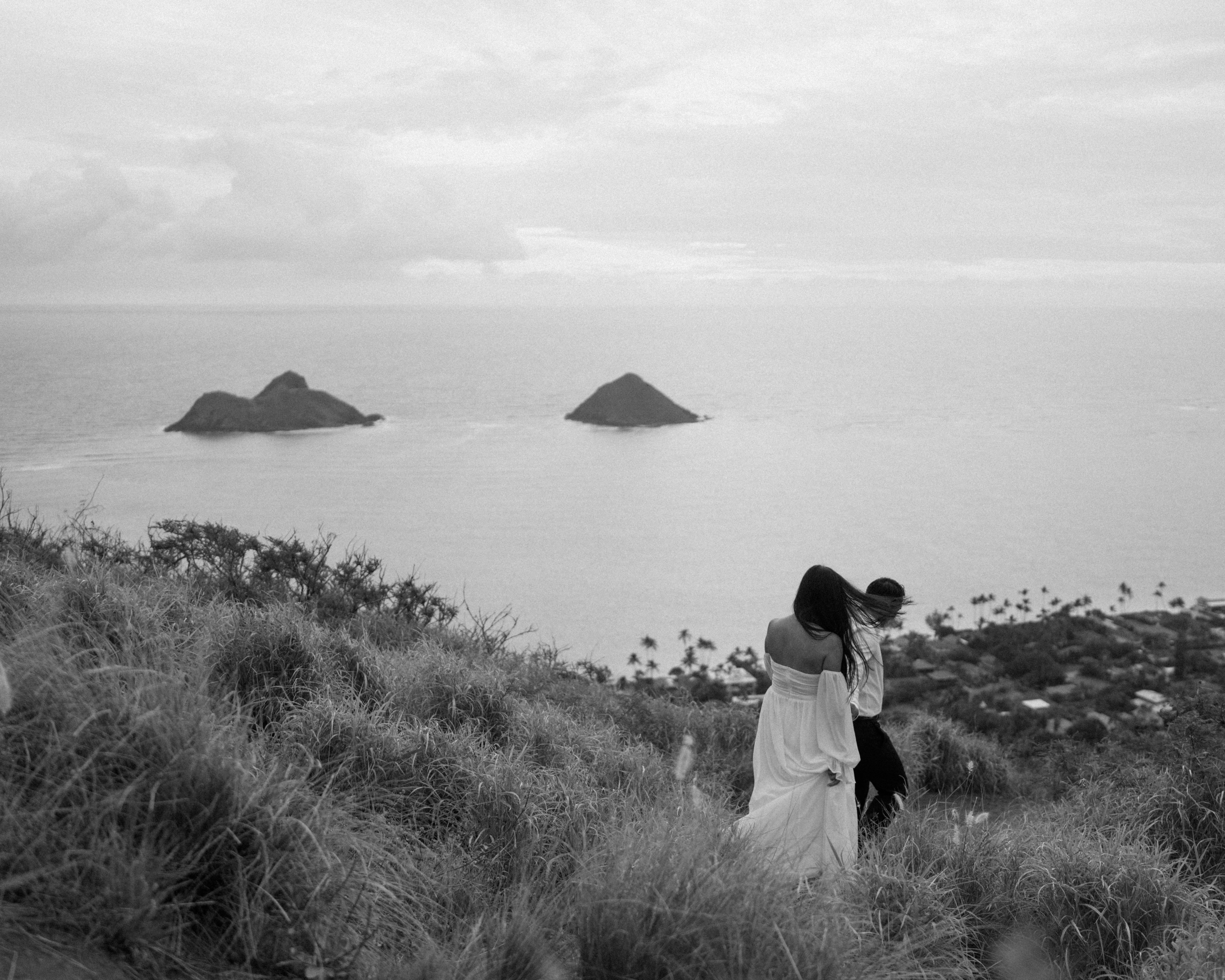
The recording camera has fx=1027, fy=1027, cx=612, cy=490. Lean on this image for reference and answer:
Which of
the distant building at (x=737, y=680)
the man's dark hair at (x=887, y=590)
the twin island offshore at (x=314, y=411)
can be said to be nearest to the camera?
the man's dark hair at (x=887, y=590)

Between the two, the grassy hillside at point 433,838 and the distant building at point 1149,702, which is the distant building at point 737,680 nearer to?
the distant building at point 1149,702

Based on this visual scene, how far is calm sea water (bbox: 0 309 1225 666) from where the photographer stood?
4019 centimetres

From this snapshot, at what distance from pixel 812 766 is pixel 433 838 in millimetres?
2012

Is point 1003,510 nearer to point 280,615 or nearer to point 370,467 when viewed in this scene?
point 370,467

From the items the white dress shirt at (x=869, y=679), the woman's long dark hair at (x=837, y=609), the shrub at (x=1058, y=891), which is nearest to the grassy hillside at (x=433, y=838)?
the shrub at (x=1058, y=891)

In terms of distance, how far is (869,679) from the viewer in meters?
5.88

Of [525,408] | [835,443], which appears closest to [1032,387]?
[835,443]

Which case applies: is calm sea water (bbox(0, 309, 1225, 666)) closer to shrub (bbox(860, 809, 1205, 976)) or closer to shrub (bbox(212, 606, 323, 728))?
shrub (bbox(212, 606, 323, 728))

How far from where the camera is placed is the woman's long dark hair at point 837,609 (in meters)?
5.34

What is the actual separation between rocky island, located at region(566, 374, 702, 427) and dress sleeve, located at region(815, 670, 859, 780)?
85.1m

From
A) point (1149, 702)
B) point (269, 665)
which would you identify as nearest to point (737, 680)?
point (1149, 702)

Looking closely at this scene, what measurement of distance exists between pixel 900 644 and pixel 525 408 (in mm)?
74693

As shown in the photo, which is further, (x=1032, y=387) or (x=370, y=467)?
(x=1032, y=387)

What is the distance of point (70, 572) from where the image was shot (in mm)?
6293
